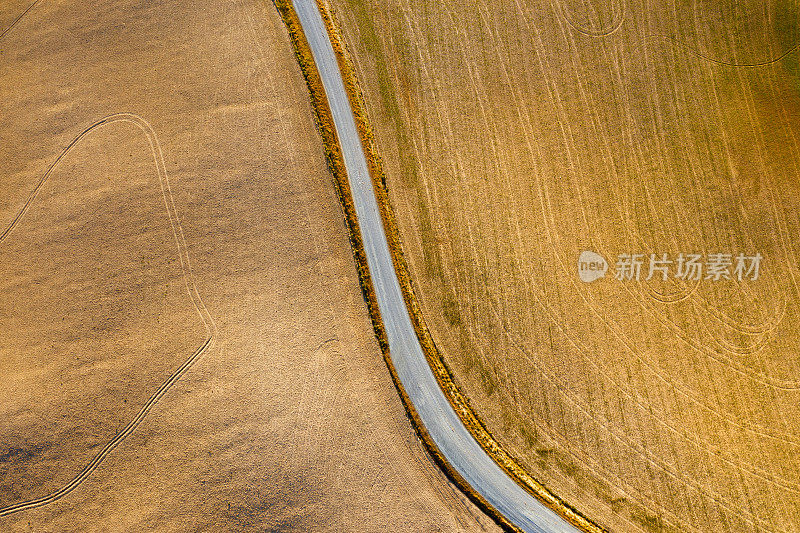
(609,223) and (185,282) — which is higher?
(609,223)

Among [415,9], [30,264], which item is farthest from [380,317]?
[30,264]

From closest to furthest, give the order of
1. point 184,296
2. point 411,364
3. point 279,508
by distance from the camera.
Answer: point 279,508
point 411,364
point 184,296

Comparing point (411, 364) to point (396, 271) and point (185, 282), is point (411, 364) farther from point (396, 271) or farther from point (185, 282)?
point (185, 282)

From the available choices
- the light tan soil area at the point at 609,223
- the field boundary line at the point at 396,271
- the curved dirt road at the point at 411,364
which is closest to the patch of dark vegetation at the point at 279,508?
the field boundary line at the point at 396,271

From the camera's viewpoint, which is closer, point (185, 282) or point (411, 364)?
point (411, 364)

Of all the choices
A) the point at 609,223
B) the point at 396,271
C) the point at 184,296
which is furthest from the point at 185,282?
the point at 609,223

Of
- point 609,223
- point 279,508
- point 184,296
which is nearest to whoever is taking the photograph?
point 279,508

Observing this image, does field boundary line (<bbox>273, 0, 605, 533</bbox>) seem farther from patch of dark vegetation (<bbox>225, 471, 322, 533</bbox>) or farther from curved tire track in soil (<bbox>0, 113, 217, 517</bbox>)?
curved tire track in soil (<bbox>0, 113, 217, 517</bbox>)

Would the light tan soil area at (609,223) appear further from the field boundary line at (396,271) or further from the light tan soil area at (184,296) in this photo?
the light tan soil area at (184,296)
